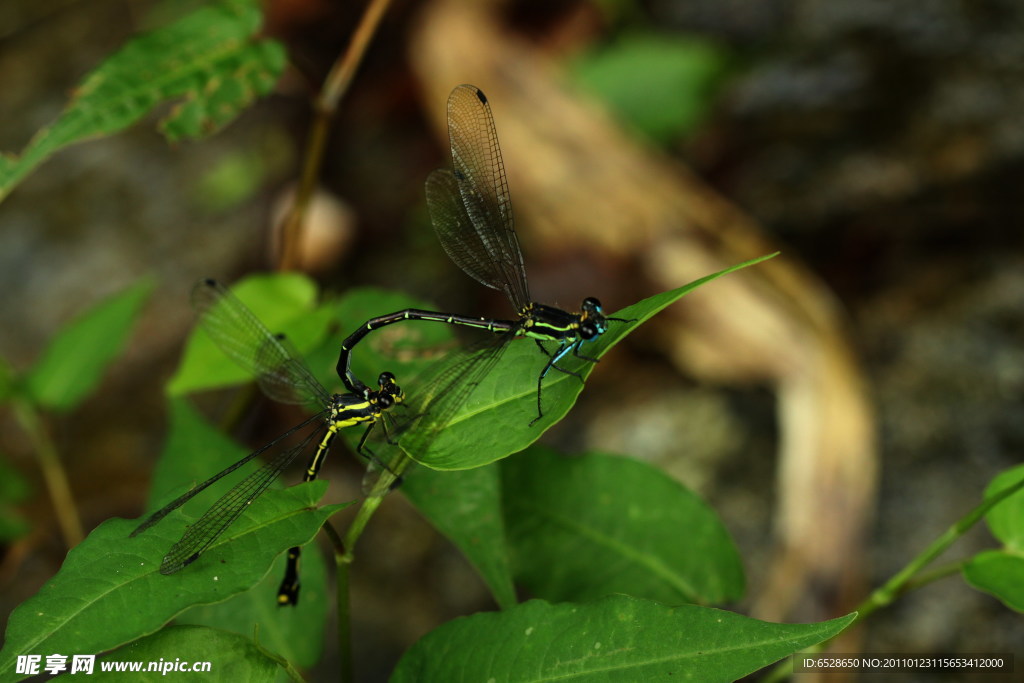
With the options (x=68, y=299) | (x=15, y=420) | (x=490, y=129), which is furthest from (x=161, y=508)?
(x=68, y=299)

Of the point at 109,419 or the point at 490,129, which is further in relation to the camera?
the point at 109,419

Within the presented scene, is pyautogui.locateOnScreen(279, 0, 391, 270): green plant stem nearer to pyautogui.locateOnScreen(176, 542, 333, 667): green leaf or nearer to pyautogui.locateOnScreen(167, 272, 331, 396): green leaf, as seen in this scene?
pyautogui.locateOnScreen(167, 272, 331, 396): green leaf

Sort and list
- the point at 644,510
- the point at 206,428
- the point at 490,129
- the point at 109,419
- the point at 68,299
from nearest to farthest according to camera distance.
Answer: the point at 644,510, the point at 206,428, the point at 490,129, the point at 109,419, the point at 68,299

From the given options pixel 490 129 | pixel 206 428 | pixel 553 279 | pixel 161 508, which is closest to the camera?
pixel 161 508

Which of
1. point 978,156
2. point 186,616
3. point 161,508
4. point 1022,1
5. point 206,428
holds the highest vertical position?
point 1022,1

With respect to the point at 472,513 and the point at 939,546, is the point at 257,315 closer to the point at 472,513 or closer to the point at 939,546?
the point at 472,513

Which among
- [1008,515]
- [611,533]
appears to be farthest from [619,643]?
[1008,515]

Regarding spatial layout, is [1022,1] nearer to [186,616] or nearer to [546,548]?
[546,548]

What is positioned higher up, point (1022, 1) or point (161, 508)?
point (1022, 1)
